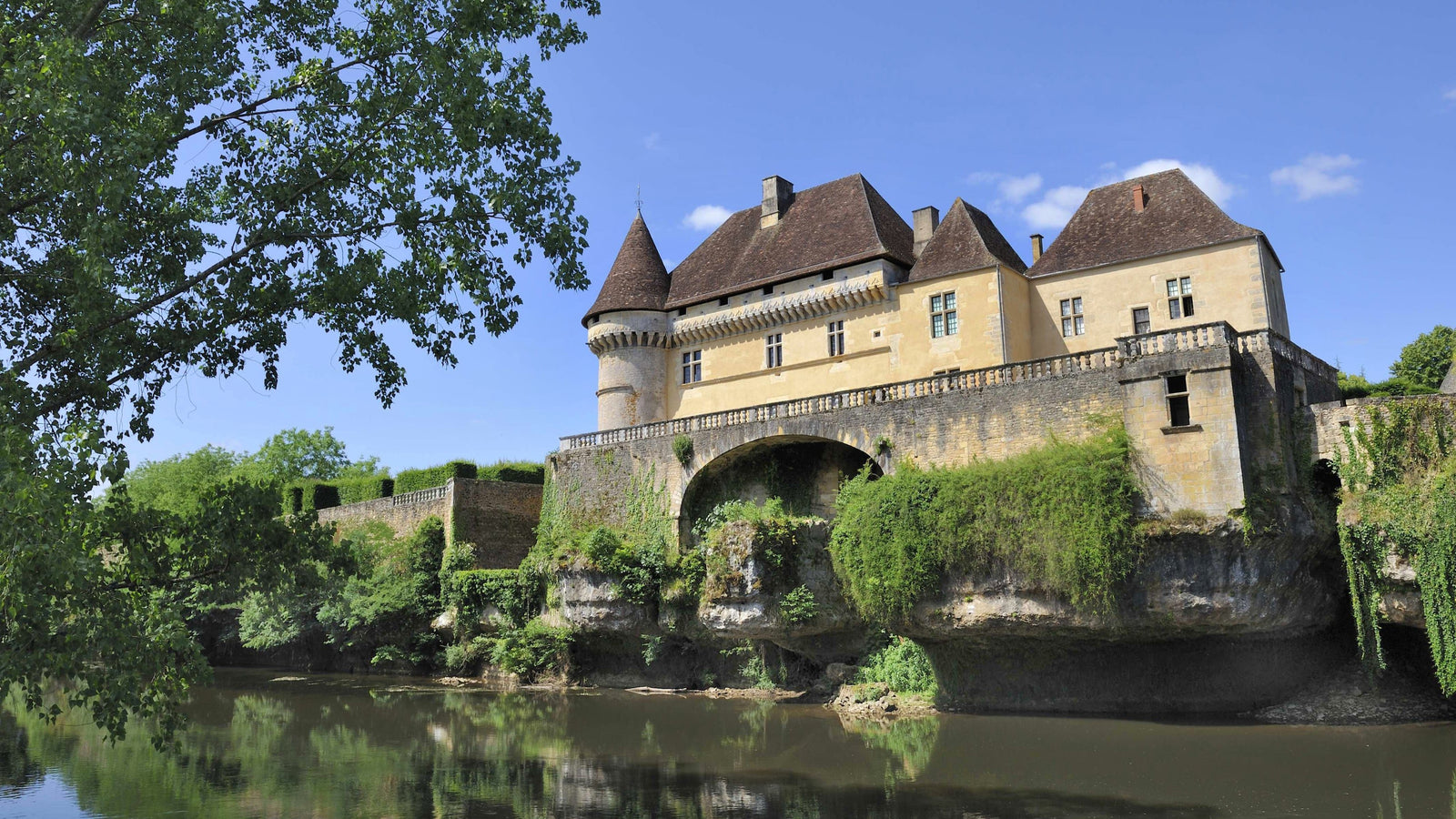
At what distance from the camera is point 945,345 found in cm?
2738

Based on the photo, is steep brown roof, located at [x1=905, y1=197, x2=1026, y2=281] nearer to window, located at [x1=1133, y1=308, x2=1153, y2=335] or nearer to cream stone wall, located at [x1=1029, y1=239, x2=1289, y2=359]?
cream stone wall, located at [x1=1029, y1=239, x2=1289, y2=359]

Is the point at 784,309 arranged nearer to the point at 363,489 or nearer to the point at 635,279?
the point at 635,279

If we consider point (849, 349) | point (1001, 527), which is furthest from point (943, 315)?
point (1001, 527)

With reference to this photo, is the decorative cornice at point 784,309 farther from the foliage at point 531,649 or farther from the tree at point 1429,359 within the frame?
the tree at point 1429,359

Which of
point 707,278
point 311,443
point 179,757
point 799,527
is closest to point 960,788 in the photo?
point 799,527

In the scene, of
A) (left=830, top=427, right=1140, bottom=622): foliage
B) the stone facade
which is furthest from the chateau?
the stone facade

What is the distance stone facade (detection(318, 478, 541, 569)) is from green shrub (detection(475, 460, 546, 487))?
143cm

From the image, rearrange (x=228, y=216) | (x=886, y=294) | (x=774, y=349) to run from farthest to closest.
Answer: (x=774, y=349)
(x=886, y=294)
(x=228, y=216)

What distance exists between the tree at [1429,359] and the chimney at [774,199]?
66.2 ft

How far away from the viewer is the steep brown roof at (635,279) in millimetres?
33750

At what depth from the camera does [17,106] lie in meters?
7.95

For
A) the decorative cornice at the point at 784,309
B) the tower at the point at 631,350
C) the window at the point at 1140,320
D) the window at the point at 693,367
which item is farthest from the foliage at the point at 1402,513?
the tower at the point at 631,350

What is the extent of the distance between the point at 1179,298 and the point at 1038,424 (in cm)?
614

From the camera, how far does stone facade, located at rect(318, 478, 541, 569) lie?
3297 cm
